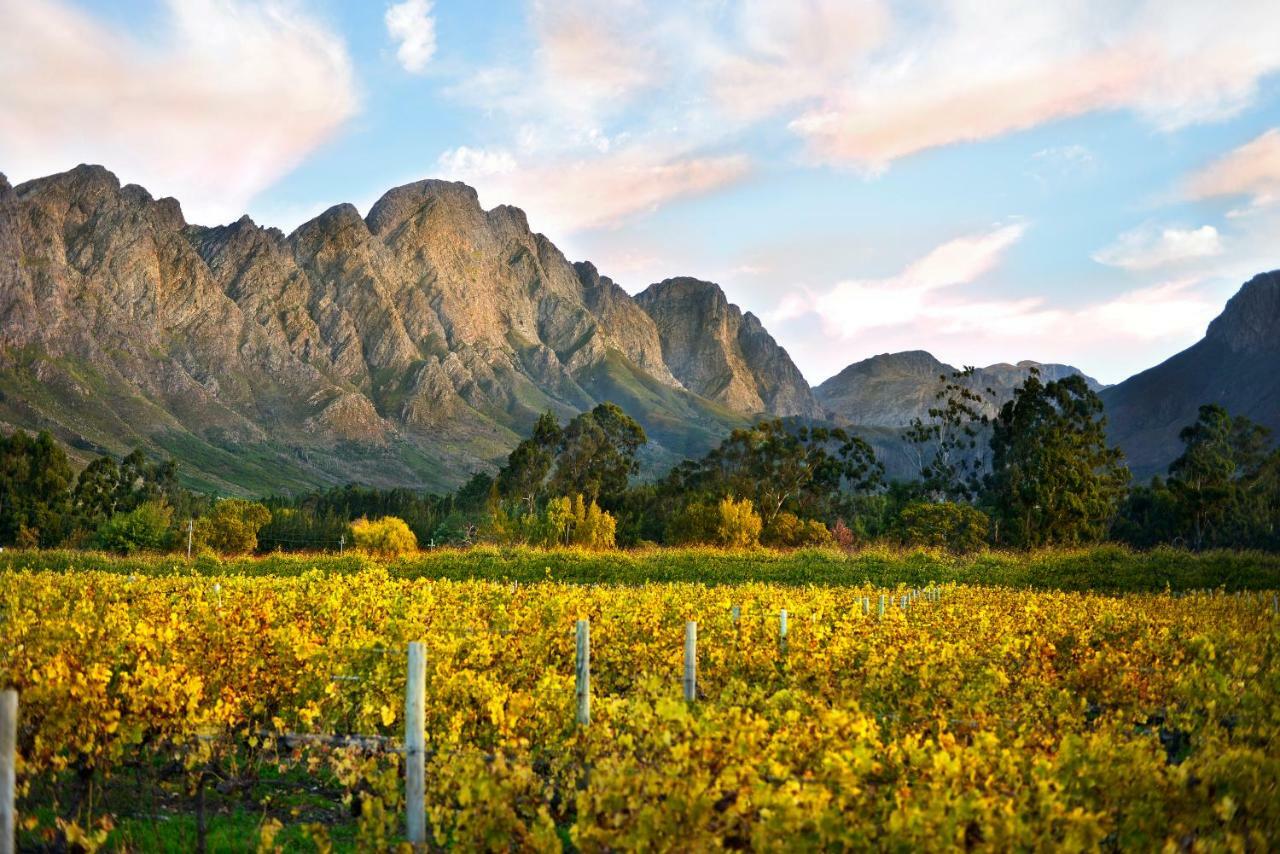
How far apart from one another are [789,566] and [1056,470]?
955 inches

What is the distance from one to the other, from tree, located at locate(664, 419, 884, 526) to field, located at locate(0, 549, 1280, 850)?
1845 inches

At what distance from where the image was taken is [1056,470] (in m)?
53.0

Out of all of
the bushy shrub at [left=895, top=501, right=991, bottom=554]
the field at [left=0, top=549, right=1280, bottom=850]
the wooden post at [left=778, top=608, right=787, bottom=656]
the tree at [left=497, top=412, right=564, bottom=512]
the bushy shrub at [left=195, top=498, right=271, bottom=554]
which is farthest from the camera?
the tree at [left=497, top=412, right=564, bottom=512]

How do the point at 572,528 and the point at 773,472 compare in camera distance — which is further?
the point at 773,472

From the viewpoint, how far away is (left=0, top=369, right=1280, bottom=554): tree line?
54.0 m

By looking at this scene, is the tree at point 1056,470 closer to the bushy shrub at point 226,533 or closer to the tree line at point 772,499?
the tree line at point 772,499

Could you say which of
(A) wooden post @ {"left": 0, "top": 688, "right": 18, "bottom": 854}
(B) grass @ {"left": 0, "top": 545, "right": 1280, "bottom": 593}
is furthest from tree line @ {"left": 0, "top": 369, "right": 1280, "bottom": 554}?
(A) wooden post @ {"left": 0, "top": 688, "right": 18, "bottom": 854}

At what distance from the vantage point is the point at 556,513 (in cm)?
5347

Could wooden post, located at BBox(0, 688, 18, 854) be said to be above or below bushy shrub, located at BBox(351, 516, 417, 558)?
above

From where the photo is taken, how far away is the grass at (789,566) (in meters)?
33.8

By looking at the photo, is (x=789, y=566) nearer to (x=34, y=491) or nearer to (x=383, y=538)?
(x=383, y=538)

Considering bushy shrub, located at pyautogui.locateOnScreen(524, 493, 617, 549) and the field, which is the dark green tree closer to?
bushy shrub, located at pyautogui.locateOnScreen(524, 493, 617, 549)

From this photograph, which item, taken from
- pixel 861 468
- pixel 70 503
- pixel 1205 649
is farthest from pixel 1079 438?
pixel 70 503

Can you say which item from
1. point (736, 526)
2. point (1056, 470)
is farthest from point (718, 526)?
point (1056, 470)
